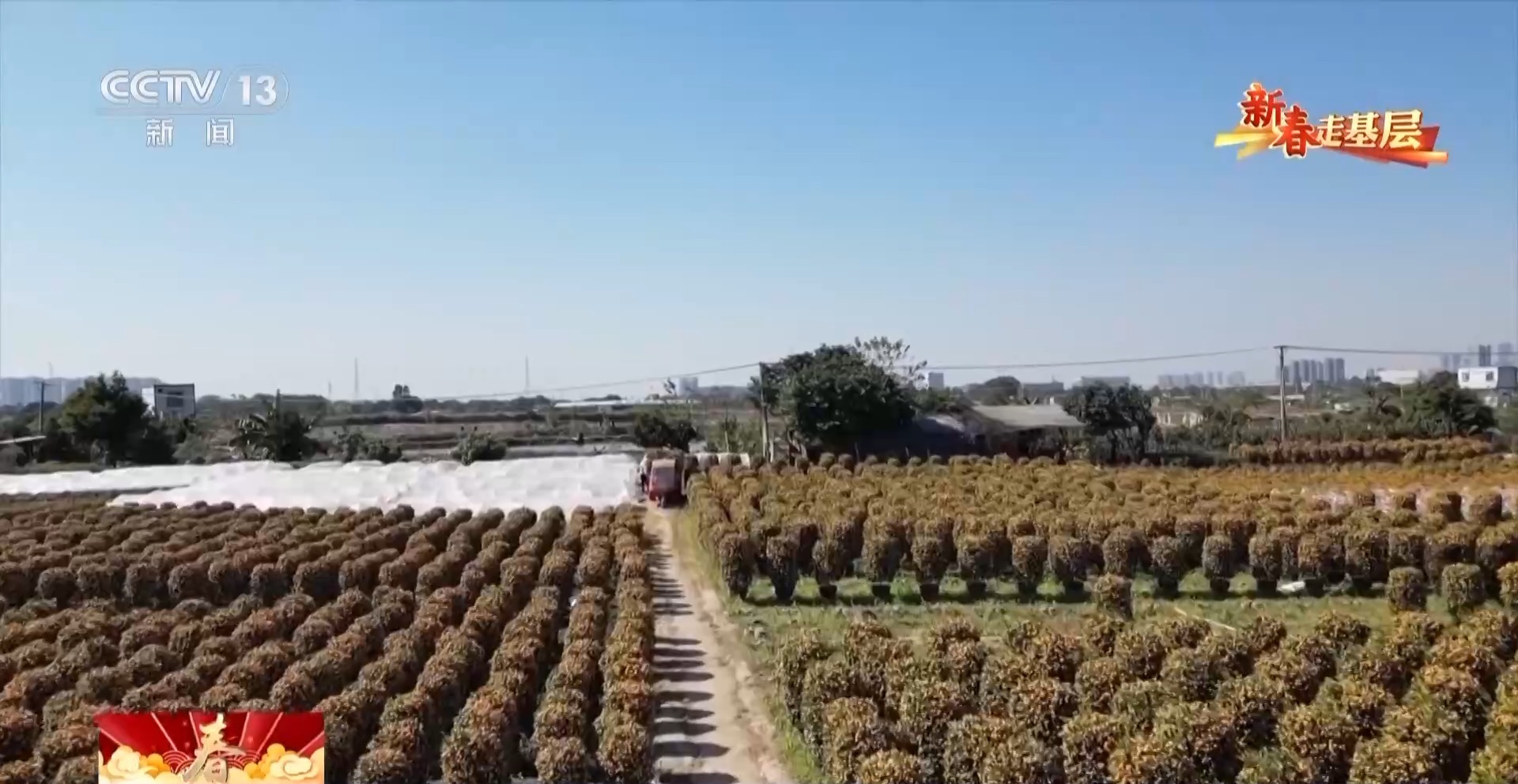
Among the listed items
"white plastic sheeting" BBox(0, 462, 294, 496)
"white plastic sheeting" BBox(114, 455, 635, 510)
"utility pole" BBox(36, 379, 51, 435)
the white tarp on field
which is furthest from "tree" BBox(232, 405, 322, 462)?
"utility pole" BBox(36, 379, 51, 435)

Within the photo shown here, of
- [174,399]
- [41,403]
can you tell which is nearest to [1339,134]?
[41,403]

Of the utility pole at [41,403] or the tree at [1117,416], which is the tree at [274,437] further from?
the tree at [1117,416]

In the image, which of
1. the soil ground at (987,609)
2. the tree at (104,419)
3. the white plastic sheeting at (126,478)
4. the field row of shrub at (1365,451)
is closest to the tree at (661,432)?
the white plastic sheeting at (126,478)

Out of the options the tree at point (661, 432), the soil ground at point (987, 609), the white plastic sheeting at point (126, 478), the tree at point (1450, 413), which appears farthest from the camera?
the tree at point (661, 432)

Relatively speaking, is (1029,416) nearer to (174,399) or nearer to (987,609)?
(987,609)

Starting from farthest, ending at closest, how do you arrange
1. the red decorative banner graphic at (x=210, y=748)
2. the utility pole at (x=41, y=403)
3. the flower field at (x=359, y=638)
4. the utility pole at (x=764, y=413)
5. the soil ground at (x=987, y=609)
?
the utility pole at (x=41, y=403) < the utility pole at (x=764, y=413) < the soil ground at (x=987, y=609) < the flower field at (x=359, y=638) < the red decorative banner graphic at (x=210, y=748)

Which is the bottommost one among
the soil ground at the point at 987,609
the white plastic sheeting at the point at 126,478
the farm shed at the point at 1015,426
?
the soil ground at the point at 987,609
